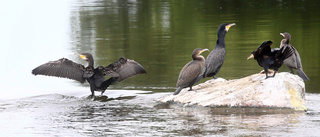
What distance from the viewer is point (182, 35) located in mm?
27047

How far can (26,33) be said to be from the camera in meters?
31.0

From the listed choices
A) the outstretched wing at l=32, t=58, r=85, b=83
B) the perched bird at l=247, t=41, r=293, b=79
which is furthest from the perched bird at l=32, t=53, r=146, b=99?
the perched bird at l=247, t=41, r=293, b=79

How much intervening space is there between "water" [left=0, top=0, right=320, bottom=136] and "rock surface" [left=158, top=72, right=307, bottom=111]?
201 millimetres

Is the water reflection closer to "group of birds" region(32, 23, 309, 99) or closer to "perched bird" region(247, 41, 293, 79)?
"group of birds" region(32, 23, 309, 99)

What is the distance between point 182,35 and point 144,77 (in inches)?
429

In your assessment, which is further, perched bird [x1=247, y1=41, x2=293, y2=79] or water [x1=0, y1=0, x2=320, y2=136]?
perched bird [x1=247, y1=41, x2=293, y2=79]

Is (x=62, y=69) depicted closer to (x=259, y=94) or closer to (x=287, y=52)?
(x=259, y=94)

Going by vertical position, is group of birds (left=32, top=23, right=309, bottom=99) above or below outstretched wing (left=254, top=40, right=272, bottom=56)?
below

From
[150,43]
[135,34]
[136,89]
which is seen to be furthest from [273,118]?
[135,34]

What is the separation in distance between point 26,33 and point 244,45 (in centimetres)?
1287

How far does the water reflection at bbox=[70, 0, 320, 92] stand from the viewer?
17266mm

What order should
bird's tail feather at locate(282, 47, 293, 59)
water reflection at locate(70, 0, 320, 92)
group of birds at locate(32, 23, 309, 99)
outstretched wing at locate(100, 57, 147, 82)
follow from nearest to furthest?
bird's tail feather at locate(282, 47, 293, 59), group of birds at locate(32, 23, 309, 99), outstretched wing at locate(100, 57, 147, 82), water reflection at locate(70, 0, 320, 92)

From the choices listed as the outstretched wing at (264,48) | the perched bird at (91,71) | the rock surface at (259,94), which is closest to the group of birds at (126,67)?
the perched bird at (91,71)

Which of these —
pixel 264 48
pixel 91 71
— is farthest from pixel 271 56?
pixel 91 71
